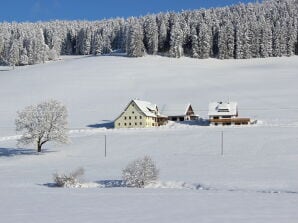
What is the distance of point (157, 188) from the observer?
40.5 meters

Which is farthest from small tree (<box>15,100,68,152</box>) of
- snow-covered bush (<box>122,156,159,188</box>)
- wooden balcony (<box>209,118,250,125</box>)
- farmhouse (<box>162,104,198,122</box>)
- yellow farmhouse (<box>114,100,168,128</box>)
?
farmhouse (<box>162,104,198,122</box>)

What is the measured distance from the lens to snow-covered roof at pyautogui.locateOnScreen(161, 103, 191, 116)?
291 ft

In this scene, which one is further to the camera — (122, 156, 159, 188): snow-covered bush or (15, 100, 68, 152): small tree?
(15, 100, 68, 152): small tree

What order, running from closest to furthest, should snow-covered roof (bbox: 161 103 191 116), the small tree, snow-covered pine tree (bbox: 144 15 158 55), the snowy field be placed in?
the snowy field → the small tree → snow-covered roof (bbox: 161 103 191 116) → snow-covered pine tree (bbox: 144 15 158 55)

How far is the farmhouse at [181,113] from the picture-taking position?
289 feet

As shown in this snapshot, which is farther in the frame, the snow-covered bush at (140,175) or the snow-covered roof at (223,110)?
the snow-covered roof at (223,110)

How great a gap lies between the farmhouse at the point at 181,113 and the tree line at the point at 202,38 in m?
59.9

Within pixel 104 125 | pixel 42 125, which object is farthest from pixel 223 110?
pixel 42 125

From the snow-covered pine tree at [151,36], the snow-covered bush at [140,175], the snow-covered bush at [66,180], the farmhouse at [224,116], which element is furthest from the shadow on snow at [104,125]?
the snow-covered pine tree at [151,36]

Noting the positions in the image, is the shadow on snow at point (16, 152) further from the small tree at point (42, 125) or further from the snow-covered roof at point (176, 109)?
the snow-covered roof at point (176, 109)

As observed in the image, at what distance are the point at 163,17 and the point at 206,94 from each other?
69934 millimetres

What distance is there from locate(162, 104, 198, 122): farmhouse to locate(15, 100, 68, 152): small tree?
27.3 meters

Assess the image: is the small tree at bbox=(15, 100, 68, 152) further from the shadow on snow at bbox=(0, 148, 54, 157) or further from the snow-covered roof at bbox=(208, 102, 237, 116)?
the snow-covered roof at bbox=(208, 102, 237, 116)

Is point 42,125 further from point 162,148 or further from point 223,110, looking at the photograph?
point 223,110
